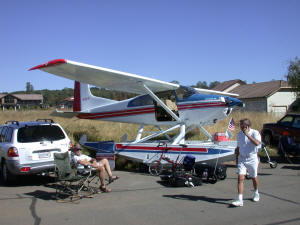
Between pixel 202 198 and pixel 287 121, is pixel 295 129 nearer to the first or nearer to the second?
pixel 287 121

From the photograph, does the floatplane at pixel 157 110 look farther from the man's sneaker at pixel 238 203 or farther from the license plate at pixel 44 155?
the man's sneaker at pixel 238 203

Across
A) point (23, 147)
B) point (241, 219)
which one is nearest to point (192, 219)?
point (241, 219)

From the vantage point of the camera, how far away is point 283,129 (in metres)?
11.3

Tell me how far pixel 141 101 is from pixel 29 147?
511 cm

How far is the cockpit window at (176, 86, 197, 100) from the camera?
1013 cm

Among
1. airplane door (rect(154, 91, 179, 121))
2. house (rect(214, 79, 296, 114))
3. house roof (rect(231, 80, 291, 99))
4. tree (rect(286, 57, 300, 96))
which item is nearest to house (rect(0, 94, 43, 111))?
house roof (rect(231, 80, 291, 99))

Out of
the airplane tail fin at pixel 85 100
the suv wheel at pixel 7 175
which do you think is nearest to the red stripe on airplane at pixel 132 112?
the airplane tail fin at pixel 85 100

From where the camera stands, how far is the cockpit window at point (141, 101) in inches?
424

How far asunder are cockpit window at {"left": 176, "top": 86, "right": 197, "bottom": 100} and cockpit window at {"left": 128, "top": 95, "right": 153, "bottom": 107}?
3.80 feet

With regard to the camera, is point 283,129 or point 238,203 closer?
point 238,203

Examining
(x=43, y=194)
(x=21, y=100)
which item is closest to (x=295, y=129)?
(x=43, y=194)

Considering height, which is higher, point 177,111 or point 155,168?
point 177,111

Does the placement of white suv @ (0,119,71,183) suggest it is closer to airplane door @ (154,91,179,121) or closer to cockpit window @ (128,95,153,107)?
cockpit window @ (128,95,153,107)

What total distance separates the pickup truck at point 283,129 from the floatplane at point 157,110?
9.32 ft
